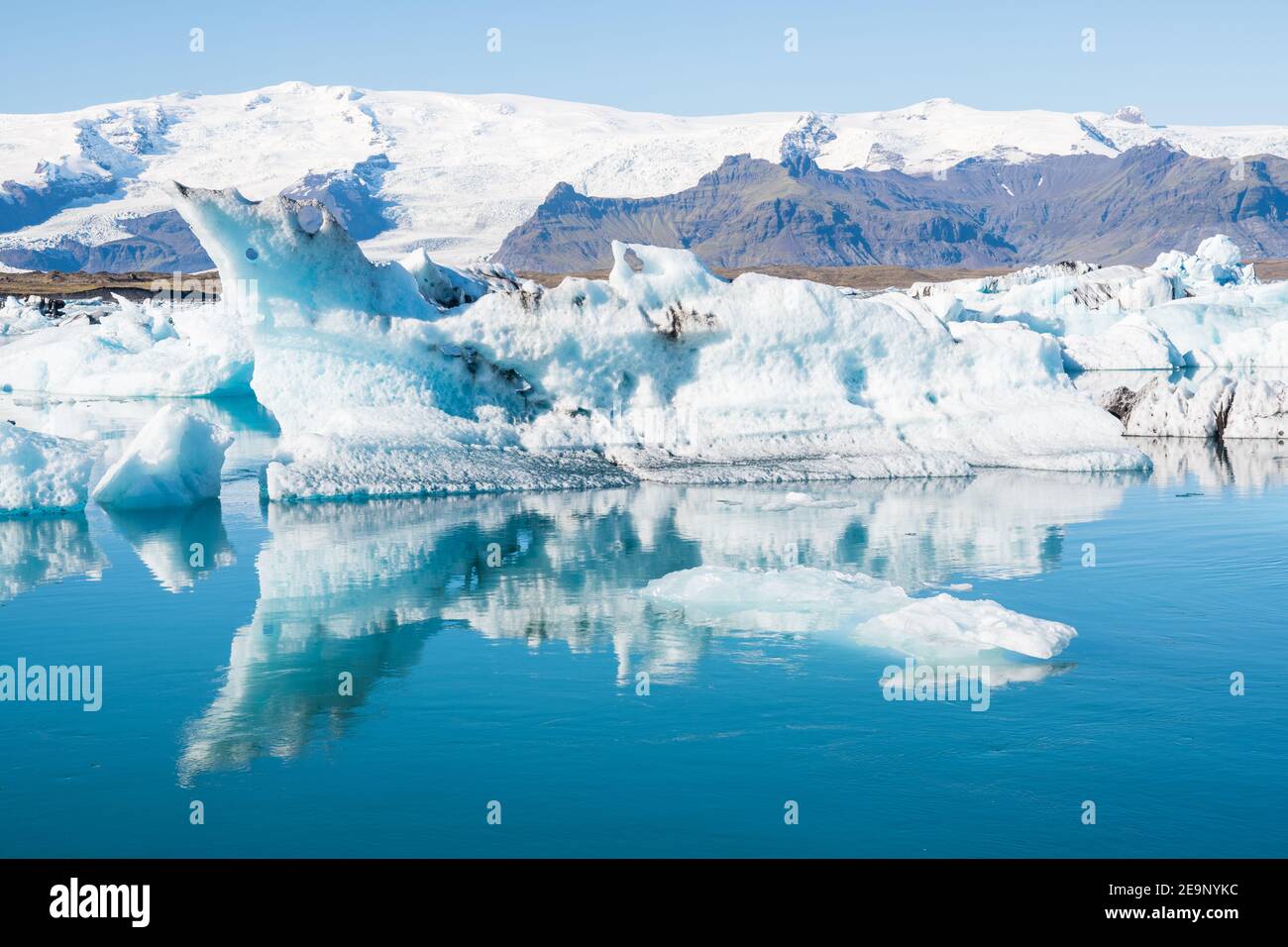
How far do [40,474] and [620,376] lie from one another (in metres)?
7.01

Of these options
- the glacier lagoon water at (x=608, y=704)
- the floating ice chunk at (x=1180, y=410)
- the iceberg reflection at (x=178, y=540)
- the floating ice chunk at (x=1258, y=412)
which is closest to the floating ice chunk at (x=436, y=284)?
the iceberg reflection at (x=178, y=540)

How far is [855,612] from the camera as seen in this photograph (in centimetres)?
892

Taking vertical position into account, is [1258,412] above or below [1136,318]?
below

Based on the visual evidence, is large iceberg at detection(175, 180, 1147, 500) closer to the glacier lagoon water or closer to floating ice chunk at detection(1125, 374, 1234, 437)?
the glacier lagoon water

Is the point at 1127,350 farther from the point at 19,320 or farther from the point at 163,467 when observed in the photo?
the point at 19,320

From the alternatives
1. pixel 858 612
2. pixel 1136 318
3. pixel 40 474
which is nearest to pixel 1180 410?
pixel 1136 318

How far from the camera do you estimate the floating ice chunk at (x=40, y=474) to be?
1417 cm

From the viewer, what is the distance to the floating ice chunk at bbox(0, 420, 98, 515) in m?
14.2

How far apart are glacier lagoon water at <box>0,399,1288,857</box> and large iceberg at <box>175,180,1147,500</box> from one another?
3.47 m

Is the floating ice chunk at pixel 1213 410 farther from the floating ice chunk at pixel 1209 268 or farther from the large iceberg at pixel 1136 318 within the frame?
the floating ice chunk at pixel 1209 268

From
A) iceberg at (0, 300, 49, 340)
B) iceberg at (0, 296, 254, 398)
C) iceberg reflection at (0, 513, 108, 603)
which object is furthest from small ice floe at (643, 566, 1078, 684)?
iceberg at (0, 300, 49, 340)

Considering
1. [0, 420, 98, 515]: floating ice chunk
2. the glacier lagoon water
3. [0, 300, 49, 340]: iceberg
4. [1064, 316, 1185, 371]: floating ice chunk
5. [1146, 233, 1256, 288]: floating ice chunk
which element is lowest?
the glacier lagoon water

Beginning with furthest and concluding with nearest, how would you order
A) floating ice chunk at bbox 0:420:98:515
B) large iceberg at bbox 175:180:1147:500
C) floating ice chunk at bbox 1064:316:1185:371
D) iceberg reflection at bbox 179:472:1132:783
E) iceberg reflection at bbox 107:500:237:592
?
1. floating ice chunk at bbox 1064:316:1185:371
2. large iceberg at bbox 175:180:1147:500
3. floating ice chunk at bbox 0:420:98:515
4. iceberg reflection at bbox 107:500:237:592
5. iceberg reflection at bbox 179:472:1132:783
